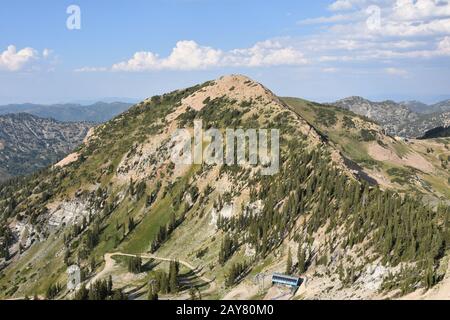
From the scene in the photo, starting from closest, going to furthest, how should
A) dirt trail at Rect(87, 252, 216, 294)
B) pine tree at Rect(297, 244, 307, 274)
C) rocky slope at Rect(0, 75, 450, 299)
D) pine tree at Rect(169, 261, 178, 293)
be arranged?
rocky slope at Rect(0, 75, 450, 299) → pine tree at Rect(297, 244, 307, 274) → pine tree at Rect(169, 261, 178, 293) → dirt trail at Rect(87, 252, 216, 294)

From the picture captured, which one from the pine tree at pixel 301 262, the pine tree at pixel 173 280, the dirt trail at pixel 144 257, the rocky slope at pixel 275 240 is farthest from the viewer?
the dirt trail at pixel 144 257

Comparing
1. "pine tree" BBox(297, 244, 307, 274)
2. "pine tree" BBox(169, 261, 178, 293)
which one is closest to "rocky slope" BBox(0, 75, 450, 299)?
"pine tree" BBox(297, 244, 307, 274)

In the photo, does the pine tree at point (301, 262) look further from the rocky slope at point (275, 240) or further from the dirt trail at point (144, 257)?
the dirt trail at point (144, 257)

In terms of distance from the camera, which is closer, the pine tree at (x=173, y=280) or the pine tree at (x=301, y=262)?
the pine tree at (x=301, y=262)

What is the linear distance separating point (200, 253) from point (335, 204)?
51.6 metres

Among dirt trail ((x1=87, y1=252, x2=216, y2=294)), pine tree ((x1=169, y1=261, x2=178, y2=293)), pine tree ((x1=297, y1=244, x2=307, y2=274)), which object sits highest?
pine tree ((x1=297, y1=244, x2=307, y2=274))

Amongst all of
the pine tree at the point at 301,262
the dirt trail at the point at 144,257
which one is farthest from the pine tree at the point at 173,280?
the pine tree at the point at 301,262

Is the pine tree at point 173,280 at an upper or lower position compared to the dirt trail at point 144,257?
upper

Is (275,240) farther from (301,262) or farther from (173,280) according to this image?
(173,280)

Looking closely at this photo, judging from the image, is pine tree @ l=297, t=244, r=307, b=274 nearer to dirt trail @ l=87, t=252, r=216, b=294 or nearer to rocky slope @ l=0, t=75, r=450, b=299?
rocky slope @ l=0, t=75, r=450, b=299

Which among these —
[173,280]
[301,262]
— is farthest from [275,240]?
[173,280]

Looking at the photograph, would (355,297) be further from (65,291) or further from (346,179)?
(65,291)

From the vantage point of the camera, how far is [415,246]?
10438 cm
